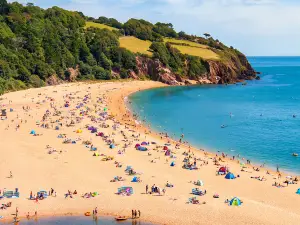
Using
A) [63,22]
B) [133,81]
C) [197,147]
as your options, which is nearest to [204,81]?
[133,81]

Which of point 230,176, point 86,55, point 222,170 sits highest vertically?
point 86,55

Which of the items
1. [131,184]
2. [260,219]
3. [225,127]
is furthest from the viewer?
[225,127]

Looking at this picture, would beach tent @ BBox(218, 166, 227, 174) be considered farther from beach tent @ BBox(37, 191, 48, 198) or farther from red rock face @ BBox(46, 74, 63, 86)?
red rock face @ BBox(46, 74, 63, 86)

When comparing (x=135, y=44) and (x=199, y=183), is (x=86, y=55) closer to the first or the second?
(x=135, y=44)

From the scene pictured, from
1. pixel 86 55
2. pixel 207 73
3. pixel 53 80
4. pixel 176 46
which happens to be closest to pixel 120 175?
→ pixel 53 80

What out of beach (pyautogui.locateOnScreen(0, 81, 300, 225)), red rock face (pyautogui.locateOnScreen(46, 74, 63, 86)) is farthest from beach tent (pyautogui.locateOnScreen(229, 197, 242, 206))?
red rock face (pyautogui.locateOnScreen(46, 74, 63, 86))

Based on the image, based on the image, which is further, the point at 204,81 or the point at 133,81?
the point at 204,81

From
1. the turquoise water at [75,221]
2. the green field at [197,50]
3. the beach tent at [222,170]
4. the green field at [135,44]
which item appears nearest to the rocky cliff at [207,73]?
the green field at [197,50]

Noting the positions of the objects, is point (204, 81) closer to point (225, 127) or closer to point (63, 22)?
point (63, 22)
